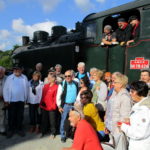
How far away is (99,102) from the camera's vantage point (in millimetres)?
4230

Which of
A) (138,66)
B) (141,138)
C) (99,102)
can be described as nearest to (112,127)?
(99,102)

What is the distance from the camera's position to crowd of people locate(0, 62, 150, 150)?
2.46 meters

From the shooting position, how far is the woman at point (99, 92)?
4.20 meters

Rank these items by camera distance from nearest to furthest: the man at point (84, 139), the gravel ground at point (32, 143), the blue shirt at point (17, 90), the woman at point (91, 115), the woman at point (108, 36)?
the man at point (84, 139) < the woman at point (91, 115) < the gravel ground at point (32, 143) < the blue shirt at point (17, 90) < the woman at point (108, 36)

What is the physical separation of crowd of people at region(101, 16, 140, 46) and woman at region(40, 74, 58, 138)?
5.22ft

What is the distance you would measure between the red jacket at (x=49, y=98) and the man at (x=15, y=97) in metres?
0.51

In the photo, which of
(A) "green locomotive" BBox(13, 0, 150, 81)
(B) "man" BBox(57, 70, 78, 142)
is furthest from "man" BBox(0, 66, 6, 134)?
(A) "green locomotive" BBox(13, 0, 150, 81)

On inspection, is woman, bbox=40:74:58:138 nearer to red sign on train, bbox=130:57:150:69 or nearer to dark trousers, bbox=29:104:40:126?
dark trousers, bbox=29:104:40:126

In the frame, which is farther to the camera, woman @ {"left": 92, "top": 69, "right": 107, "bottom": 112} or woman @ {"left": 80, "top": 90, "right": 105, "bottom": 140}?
woman @ {"left": 92, "top": 69, "right": 107, "bottom": 112}

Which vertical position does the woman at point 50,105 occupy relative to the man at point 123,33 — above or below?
below

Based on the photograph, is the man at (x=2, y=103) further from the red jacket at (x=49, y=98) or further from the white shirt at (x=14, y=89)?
the red jacket at (x=49, y=98)

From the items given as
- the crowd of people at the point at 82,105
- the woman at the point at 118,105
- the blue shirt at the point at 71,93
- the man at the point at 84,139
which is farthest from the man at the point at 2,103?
the man at the point at 84,139

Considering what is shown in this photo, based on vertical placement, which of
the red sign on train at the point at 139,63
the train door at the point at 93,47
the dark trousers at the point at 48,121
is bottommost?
the dark trousers at the point at 48,121

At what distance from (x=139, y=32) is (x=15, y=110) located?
10.8 ft
